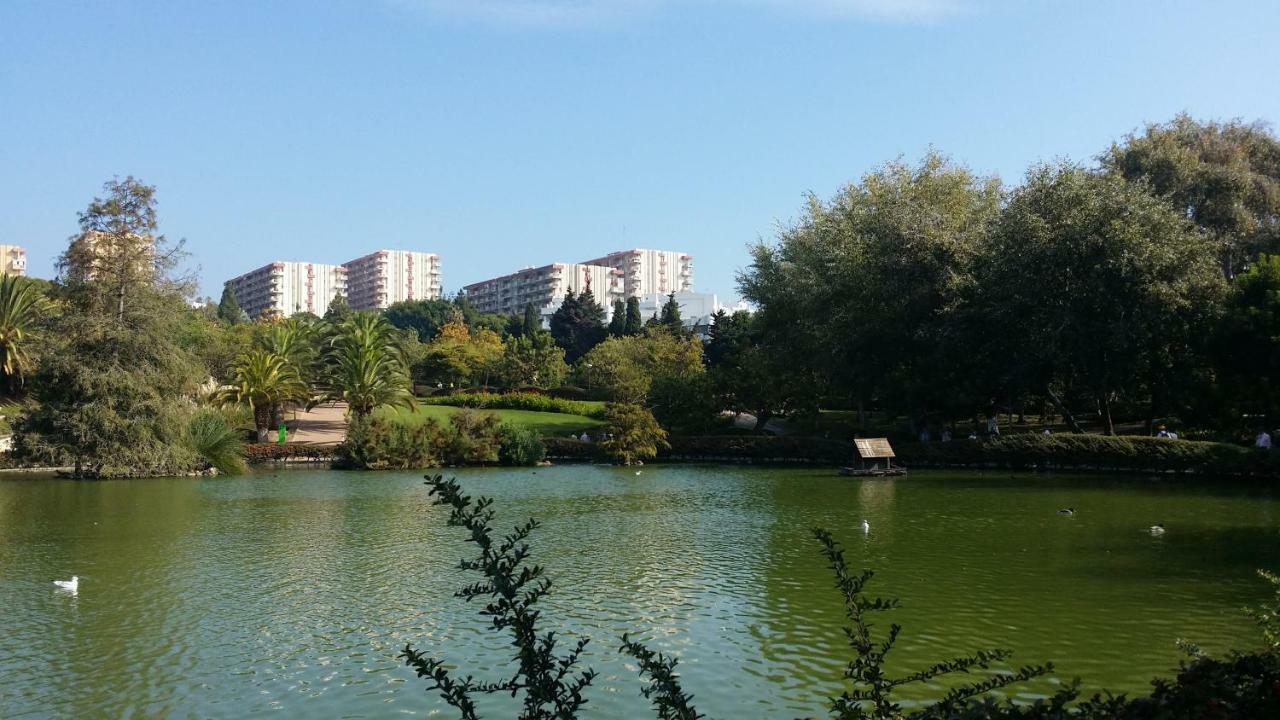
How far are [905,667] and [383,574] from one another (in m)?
10.0

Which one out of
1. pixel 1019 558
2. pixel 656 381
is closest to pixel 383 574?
pixel 1019 558

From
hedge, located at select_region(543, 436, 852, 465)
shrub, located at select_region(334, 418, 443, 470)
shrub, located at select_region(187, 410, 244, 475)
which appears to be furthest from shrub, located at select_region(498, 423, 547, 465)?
shrub, located at select_region(187, 410, 244, 475)

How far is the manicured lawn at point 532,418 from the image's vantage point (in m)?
57.3

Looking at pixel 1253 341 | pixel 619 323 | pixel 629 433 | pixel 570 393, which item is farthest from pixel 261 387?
pixel 619 323

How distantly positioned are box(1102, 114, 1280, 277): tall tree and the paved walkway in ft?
137

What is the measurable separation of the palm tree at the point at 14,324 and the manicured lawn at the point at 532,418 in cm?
1962

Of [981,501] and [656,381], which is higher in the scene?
[656,381]

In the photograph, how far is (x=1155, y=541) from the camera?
65.3ft

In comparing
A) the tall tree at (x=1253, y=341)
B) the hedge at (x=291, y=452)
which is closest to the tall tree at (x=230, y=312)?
the hedge at (x=291, y=452)

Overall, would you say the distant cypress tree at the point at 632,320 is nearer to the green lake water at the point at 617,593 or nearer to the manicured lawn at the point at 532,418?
the manicured lawn at the point at 532,418

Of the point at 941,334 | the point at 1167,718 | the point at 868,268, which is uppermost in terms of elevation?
the point at 868,268

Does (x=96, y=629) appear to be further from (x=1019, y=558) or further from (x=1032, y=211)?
(x=1032, y=211)

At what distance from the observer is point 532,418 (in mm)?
63125

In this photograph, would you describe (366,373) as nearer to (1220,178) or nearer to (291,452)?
(291,452)
